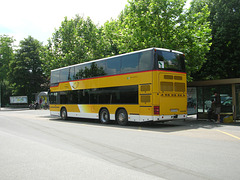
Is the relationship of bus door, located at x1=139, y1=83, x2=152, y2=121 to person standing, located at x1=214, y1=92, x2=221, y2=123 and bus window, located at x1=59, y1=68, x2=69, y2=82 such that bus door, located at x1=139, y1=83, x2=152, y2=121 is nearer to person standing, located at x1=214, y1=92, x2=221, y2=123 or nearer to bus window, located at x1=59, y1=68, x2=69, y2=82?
person standing, located at x1=214, y1=92, x2=221, y2=123

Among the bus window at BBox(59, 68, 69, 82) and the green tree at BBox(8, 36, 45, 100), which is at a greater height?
the green tree at BBox(8, 36, 45, 100)

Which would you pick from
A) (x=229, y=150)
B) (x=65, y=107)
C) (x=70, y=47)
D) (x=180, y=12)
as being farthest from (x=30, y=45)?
(x=229, y=150)

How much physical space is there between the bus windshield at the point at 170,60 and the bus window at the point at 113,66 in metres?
2.91

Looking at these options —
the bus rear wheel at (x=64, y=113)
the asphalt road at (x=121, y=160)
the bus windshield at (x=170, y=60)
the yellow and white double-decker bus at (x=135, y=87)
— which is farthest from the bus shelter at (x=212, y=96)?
the bus rear wheel at (x=64, y=113)

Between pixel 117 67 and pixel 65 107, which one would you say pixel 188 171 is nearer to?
pixel 117 67

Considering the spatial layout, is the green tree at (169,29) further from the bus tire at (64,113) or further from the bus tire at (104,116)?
the bus tire at (64,113)

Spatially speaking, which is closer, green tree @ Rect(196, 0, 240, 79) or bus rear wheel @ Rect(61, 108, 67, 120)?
bus rear wheel @ Rect(61, 108, 67, 120)

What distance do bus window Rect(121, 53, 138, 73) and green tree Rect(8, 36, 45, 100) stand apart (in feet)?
144

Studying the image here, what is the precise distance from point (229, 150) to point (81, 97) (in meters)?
13.0

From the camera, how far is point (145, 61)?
13250 mm

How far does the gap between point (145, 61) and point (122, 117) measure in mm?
3772

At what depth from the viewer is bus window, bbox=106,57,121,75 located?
1510cm

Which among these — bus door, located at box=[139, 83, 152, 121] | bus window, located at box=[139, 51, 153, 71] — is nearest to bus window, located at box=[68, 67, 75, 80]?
bus window, located at box=[139, 51, 153, 71]

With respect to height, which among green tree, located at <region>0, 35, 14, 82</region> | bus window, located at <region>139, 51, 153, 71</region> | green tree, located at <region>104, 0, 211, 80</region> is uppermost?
green tree, located at <region>0, 35, 14, 82</region>
